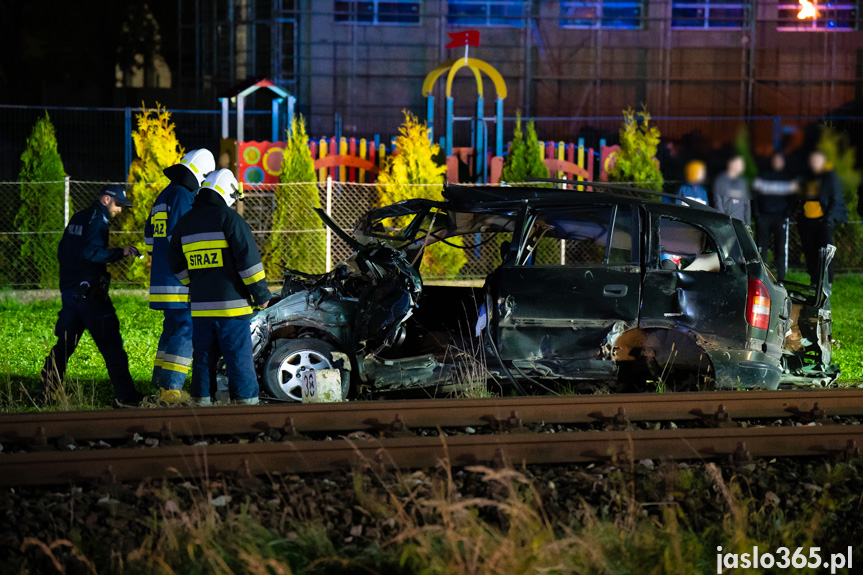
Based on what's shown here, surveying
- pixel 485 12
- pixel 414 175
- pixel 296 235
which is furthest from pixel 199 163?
pixel 485 12

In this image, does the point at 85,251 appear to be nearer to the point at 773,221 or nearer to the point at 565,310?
the point at 565,310

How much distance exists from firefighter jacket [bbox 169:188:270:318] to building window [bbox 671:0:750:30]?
22.4m

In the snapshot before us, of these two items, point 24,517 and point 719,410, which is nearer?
point 24,517

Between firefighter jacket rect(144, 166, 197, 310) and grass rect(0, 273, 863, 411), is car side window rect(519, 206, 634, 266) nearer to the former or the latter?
grass rect(0, 273, 863, 411)

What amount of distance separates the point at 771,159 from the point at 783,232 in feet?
34.1

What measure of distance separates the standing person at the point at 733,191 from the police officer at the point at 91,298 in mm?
7631

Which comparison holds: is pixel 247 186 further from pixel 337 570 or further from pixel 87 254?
pixel 337 570

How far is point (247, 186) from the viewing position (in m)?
17.6

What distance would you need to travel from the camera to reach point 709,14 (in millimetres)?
26891

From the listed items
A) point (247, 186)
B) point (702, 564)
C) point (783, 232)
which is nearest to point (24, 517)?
point (702, 564)

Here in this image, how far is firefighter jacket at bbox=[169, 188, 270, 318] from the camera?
664 cm

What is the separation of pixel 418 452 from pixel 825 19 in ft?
81.8

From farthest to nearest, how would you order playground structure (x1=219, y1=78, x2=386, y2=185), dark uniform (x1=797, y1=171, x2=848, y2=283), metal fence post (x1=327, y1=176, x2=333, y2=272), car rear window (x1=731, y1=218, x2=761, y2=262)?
playground structure (x1=219, y1=78, x2=386, y2=185), metal fence post (x1=327, y1=176, x2=333, y2=272), dark uniform (x1=797, y1=171, x2=848, y2=283), car rear window (x1=731, y1=218, x2=761, y2=262)

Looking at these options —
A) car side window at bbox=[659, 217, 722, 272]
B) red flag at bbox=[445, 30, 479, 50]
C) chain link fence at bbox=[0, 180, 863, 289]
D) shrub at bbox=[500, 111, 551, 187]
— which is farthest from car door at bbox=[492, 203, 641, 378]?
red flag at bbox=[445, 30, 479, 50]
